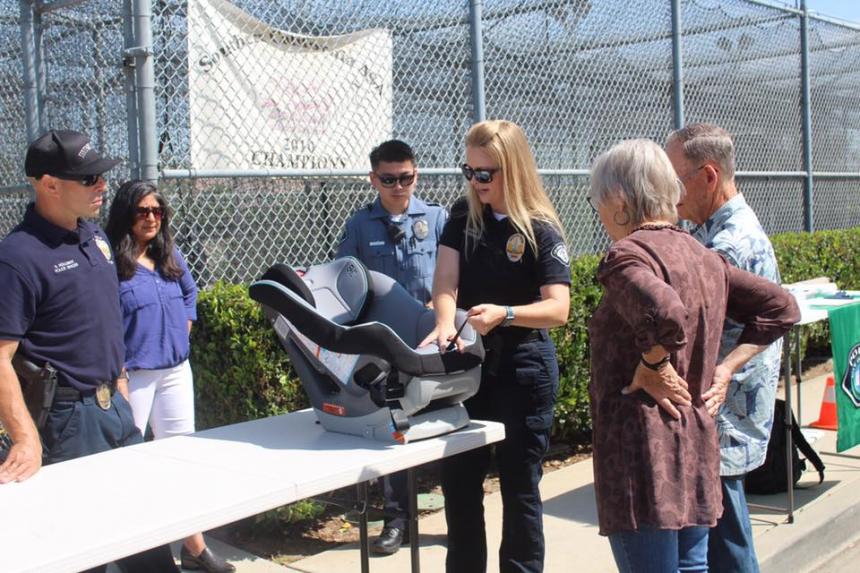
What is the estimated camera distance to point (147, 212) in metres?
3.98

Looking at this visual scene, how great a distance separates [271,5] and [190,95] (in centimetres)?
77

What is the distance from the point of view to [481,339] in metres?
3.00

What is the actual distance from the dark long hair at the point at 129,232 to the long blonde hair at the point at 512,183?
1.56 m

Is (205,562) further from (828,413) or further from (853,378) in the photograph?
(828,413)

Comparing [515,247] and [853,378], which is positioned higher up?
[515,247]

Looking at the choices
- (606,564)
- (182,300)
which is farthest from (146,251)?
(606,564)

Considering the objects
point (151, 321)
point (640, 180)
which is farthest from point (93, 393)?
point (640, 180)

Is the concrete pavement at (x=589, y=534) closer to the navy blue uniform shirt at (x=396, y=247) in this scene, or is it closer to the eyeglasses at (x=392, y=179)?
the navy blue uniform shirt at (x=396, y=247)

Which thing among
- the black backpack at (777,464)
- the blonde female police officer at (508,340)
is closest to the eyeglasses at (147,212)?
the blonde female police officer at (508,340)

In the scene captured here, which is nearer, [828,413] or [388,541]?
[388,541]

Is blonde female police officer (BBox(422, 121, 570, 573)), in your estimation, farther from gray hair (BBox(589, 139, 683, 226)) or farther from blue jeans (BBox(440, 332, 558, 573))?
gray hair (BBox(589, 139, 683, 226))

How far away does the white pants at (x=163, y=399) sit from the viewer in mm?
3984

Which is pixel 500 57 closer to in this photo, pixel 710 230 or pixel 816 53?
pixel 710 230

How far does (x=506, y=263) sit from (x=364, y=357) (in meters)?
0.71
